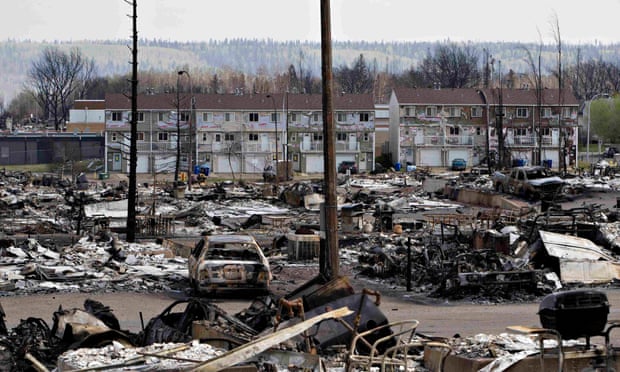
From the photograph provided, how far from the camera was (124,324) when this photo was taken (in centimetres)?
1788

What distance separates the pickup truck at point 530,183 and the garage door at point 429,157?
155 feet

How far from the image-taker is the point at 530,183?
165 ft

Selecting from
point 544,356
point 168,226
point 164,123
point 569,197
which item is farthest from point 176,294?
point 164,123

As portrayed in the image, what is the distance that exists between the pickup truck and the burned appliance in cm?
4008

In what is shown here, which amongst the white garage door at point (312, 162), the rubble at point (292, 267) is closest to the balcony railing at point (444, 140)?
the white garage door at point (312, 162)

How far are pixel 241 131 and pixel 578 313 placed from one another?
303ft

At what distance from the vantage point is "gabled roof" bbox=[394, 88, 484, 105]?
4053 inches

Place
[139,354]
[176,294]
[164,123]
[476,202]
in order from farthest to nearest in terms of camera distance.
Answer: [164,123], [476,202], [176,294], [139,354]

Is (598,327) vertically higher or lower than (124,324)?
higher

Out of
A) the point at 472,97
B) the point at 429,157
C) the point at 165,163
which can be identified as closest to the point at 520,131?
the point at 472,97

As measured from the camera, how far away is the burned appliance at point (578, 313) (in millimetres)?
9742

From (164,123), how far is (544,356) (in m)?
92.2

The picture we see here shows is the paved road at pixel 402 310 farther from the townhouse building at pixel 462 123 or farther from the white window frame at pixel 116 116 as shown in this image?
the townhouse building at pixel 462 123

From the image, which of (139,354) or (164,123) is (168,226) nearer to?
(139,354)
